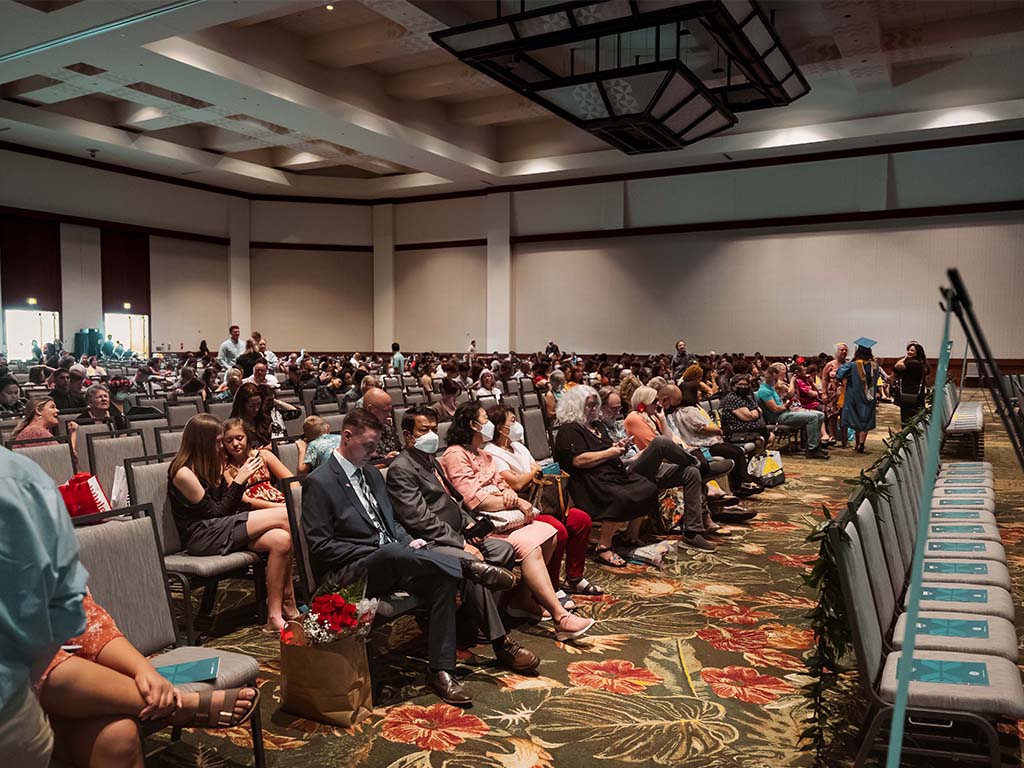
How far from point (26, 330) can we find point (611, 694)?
63.8 ft

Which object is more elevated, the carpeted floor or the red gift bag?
the red gift bag

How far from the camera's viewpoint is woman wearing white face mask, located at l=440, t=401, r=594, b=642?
4168 mm

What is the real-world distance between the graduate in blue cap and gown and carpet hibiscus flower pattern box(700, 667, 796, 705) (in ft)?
25.2

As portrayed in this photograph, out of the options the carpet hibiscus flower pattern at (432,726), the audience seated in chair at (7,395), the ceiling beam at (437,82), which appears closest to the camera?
the carpet hibiscus flower pattern at (432,726)

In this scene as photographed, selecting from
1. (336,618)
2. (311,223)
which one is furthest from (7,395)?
(311,223)

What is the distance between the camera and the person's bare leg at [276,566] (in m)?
4.10

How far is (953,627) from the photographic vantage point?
116 inches

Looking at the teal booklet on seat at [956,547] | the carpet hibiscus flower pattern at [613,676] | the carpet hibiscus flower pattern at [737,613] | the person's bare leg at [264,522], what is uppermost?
the person's bare leg at [264,522]

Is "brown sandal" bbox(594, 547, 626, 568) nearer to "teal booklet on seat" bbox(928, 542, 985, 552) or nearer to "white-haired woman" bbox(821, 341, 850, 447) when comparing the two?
"teal booklet on seat" bbox(928, 542, 985, 552)

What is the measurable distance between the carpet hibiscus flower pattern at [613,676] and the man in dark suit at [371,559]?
1.78ft

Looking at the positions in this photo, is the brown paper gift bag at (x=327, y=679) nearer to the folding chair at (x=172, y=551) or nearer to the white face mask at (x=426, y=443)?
the folding chair at (x=172, y=551)

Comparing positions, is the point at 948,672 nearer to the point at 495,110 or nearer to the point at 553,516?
the point at 553,516

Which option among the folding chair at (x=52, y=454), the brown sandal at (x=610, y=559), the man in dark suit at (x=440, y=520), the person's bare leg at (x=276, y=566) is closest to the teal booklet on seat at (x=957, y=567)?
the man in dark suit at (x=440, y=520)

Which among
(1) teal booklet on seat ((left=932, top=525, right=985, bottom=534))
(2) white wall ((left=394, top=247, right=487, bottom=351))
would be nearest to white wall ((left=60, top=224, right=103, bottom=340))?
(2) white wall ((left=394, top=247, right=487, bottom=351))
